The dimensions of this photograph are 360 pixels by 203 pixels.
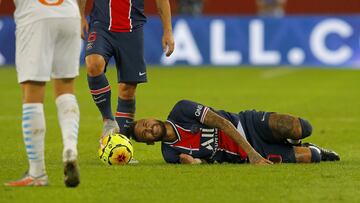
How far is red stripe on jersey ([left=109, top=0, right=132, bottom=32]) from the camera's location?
991 centimetres

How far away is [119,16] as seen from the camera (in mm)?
9945

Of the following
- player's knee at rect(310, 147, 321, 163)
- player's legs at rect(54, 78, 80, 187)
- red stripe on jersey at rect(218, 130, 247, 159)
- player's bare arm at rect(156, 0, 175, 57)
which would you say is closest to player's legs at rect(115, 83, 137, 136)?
player's bare arm at rect(156, 0, 175, 57)

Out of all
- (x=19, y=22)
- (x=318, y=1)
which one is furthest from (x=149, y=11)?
(x=19, y=22)

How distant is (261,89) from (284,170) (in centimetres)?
1118

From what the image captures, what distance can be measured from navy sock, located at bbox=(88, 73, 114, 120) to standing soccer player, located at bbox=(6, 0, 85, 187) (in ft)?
7.34

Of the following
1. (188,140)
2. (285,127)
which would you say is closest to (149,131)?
(188,140)

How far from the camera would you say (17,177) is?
8.16m

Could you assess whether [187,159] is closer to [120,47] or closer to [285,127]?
[285,127]

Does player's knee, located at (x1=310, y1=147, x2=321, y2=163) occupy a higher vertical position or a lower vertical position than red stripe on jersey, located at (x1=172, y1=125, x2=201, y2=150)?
lower

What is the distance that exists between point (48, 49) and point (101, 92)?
8.28 feet

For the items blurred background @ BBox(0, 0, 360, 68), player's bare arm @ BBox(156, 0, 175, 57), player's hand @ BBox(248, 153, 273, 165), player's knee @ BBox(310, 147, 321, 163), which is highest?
player's bare arm @ BBox(156, 0, 175, 57)

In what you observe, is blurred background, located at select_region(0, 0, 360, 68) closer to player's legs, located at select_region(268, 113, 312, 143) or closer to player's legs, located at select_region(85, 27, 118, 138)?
player's legs, located at select_region(85, 27, 118, 138)

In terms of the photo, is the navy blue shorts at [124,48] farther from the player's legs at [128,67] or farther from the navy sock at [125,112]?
the navy sock at [125,112]

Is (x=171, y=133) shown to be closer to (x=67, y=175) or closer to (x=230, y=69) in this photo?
(x=67, y=175)
